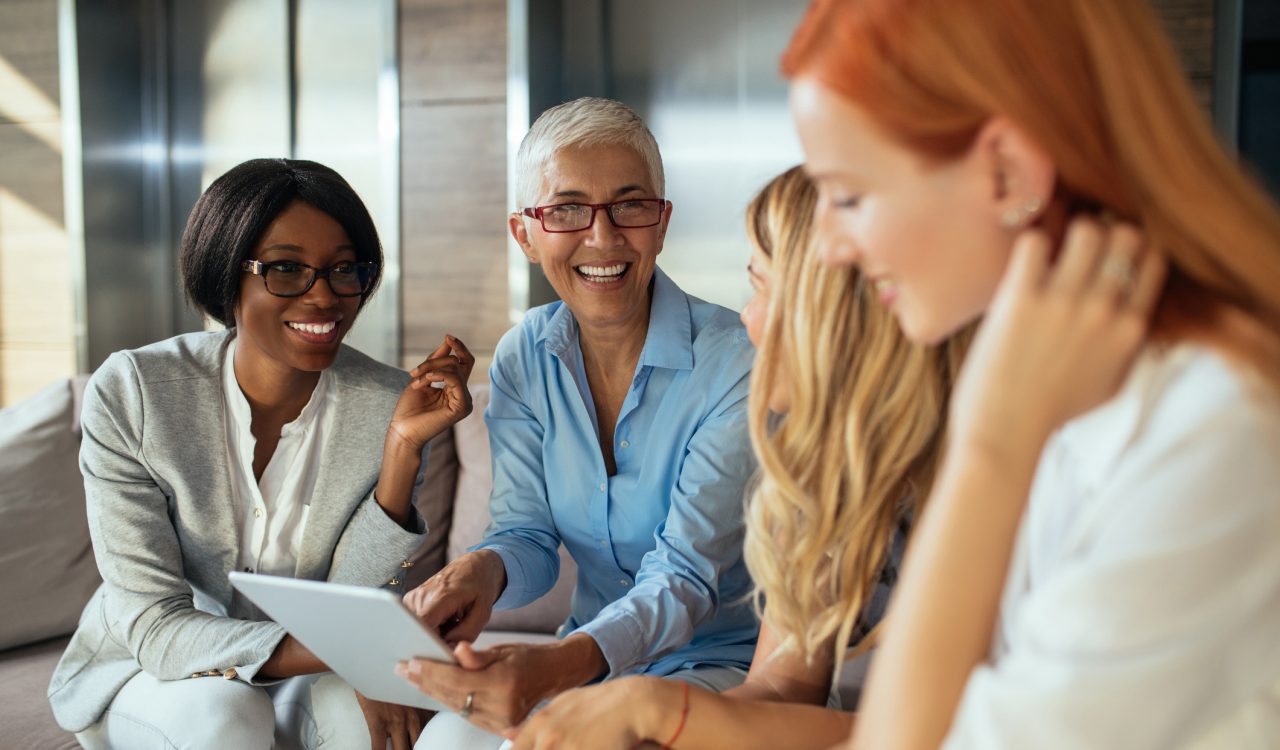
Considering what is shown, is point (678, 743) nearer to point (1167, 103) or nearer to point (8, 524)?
point (1167, 103)

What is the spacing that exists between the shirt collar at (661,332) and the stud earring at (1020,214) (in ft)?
3.37

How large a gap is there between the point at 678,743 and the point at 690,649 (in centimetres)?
59

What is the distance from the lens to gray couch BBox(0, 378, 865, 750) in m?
2.29

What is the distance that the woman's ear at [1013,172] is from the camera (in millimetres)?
780

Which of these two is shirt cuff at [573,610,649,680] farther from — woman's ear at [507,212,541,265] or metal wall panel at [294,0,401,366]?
metal wall panel at [294,0,401,366]

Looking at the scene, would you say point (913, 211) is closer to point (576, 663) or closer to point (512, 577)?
point (576, 663)

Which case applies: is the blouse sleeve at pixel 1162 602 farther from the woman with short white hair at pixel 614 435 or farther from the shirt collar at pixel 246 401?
the shirt collar at pixel 246 401

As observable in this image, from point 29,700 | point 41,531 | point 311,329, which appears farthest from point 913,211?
point 41,531

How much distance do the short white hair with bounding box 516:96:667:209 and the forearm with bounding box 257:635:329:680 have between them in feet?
2.56

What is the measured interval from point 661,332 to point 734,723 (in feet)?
2.53

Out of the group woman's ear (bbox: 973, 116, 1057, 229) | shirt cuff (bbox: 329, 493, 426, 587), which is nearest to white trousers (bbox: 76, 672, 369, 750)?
shirt cuff (bbox: 329, 493, 426, 587)

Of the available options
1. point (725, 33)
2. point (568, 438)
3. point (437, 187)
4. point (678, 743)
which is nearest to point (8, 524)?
point (568, 438)

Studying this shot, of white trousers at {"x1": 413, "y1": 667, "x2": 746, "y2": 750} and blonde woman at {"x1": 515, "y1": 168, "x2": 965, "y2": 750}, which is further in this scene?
white trousers at {"x1": 413, "y1": 667, "x2": 746, "y2": 750}

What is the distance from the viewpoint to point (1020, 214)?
2.64ft
